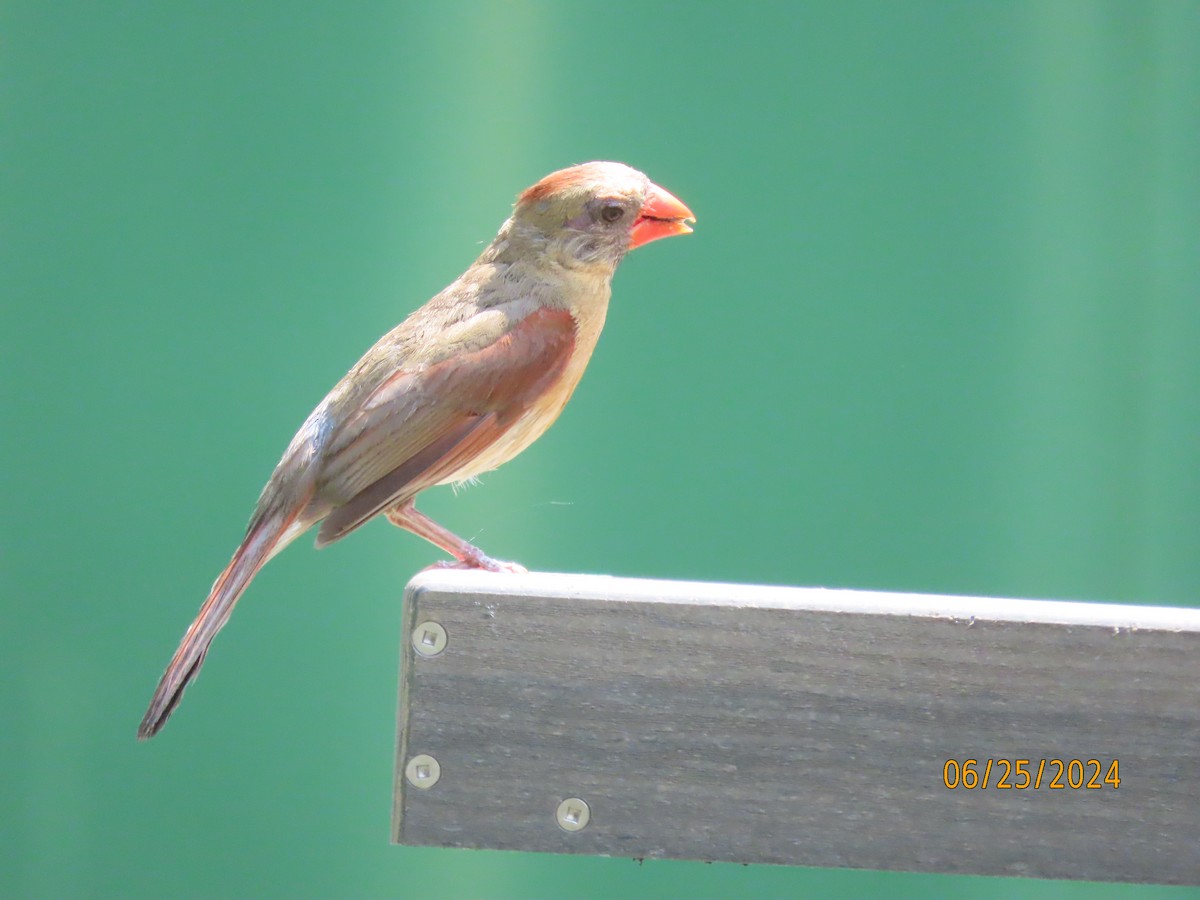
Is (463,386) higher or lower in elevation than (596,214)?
lower

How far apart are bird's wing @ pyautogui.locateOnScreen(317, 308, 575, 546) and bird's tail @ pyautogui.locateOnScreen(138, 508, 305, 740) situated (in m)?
0.12

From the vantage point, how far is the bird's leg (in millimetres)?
2242

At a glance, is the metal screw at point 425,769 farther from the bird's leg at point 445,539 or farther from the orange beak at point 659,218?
the orange beak at point 659,218

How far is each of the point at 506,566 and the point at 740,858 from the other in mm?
906

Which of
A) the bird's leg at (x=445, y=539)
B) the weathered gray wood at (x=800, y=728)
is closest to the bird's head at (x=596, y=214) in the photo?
the bird's leg at (x=445, y=539)

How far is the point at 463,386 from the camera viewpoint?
92.7 inches

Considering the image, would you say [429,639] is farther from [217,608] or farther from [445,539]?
[445,539]

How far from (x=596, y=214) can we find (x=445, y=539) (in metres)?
0.79

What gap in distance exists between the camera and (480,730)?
139 cm

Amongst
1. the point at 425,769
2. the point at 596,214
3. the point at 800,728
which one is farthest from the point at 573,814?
the point at 596,214

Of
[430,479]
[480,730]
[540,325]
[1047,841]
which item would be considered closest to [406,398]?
[430,479]

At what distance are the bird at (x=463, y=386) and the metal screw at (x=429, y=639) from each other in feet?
2.45

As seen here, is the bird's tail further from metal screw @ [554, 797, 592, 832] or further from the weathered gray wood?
metal screw @ [554, 797, 592, 832]

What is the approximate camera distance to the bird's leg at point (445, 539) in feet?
7.36
